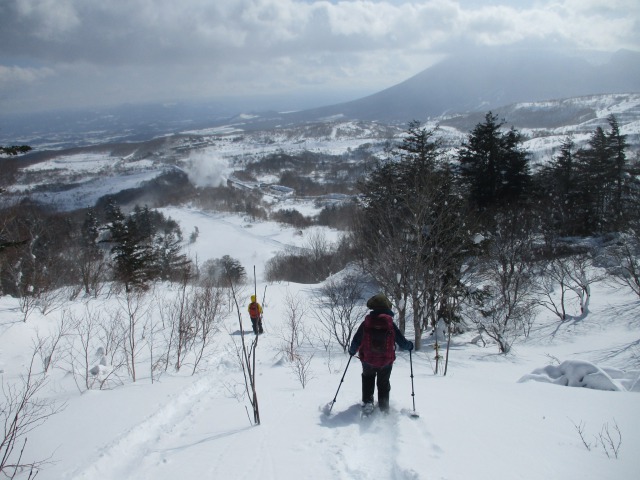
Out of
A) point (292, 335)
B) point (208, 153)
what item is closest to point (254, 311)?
point (292, 335)

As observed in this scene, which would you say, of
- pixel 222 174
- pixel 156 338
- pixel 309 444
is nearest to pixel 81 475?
pixel 309 444

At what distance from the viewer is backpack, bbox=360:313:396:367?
493 cm

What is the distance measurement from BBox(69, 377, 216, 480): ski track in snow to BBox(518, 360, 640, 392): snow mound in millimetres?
6863

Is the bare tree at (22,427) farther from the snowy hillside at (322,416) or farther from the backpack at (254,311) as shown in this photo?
the backpack at (254,311)

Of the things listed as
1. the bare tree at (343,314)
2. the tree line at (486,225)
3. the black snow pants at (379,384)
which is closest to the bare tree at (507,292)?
the tree line at (486,225)

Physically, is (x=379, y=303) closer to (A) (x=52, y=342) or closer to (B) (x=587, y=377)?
(B) (x=587, y=377)

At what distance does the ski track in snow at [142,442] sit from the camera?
13.0ft

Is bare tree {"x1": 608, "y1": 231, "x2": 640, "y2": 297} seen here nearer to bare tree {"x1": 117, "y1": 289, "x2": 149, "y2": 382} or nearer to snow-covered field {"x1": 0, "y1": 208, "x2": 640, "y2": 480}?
snow-covered field {"x1": 0, "y1": 208, "x2": 640, "y2": 480}

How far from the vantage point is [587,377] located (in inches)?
269

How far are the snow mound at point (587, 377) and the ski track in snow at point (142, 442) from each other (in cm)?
686

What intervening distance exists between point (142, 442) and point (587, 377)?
25.6 ft

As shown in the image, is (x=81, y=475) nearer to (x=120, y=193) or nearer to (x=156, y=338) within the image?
(x=156, y=338)

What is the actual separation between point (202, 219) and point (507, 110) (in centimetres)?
18500

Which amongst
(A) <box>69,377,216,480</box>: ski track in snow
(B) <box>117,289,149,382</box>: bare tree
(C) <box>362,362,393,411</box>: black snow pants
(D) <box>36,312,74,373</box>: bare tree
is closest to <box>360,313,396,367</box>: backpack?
(C) <box>362,362,393,411</box>: black snow pants
